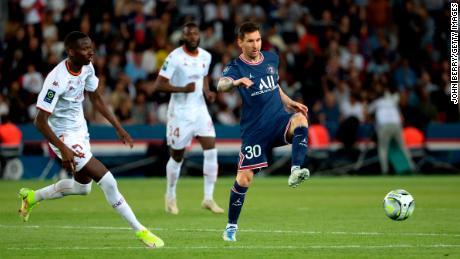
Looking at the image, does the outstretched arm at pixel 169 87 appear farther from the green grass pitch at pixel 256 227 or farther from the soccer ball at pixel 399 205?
the soccer ball at pixel 399 205

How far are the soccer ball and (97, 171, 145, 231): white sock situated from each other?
142 inches

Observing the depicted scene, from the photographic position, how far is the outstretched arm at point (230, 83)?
1197cm

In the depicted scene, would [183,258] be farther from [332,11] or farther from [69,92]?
[332,11]

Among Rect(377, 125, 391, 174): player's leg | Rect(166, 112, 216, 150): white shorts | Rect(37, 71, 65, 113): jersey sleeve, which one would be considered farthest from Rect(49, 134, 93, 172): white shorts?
Rect(377, 125, 391, 174): player's leg

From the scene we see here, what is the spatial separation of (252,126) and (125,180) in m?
14.3

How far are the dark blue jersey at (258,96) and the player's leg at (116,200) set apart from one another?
1842 millimetres

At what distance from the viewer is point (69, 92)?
12.5m

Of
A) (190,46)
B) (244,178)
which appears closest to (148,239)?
(244,178)

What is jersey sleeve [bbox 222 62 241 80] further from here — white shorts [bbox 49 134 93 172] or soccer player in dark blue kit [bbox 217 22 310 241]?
white shorts [bbox 49 134 93 172]

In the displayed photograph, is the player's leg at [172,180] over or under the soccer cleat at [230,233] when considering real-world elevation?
under

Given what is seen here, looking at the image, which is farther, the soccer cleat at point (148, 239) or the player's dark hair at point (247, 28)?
the player's dark hair at point (247, 28)

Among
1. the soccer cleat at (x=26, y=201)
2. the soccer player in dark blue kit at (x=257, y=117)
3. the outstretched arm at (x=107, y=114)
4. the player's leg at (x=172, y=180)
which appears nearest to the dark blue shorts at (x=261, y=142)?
the soccer player in dark blue kit at (x=257, y=117)

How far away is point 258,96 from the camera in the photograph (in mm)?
12883
